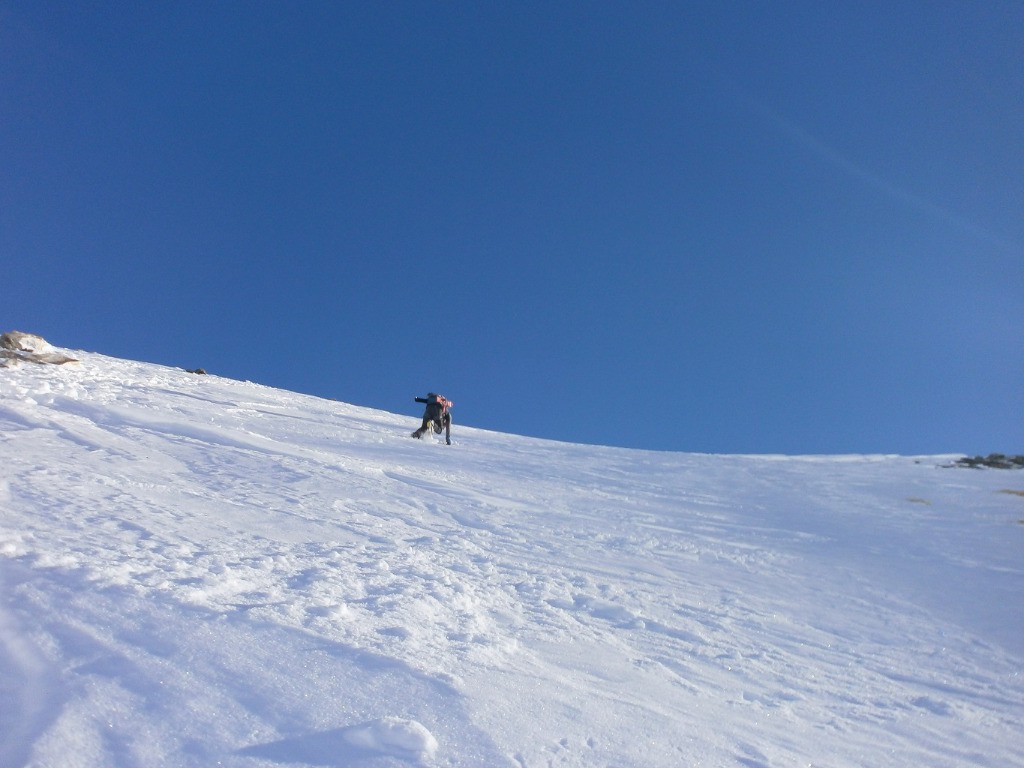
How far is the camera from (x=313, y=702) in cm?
369

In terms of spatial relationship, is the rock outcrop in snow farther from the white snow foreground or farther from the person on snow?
the person on snow

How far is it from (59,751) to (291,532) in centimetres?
421

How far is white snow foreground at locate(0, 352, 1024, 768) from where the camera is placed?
355 centimetres

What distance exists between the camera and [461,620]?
5359 millimetres

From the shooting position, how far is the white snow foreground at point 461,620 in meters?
3.55

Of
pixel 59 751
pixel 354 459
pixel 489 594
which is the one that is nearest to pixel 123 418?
pixel 354 459

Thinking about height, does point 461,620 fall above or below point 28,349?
below

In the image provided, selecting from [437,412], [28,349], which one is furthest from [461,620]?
[28,349]

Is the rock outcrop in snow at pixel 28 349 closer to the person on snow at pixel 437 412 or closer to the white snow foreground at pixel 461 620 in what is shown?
the white snow foreground at pixel 461 620

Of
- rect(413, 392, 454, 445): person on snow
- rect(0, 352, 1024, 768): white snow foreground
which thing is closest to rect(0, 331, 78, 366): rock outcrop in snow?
rect(0, 352, 1024, 768): white snow foreground

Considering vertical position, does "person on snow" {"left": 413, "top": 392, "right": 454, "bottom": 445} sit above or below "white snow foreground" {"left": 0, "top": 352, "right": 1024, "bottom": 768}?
above

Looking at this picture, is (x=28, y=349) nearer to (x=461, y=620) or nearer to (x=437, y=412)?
(x=437, y=412)

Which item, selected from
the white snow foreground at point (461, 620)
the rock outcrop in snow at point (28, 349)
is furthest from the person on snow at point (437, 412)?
the rock outcrop in snow at point (28, 349)

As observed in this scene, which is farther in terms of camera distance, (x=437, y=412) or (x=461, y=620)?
(x=437, y=412)
